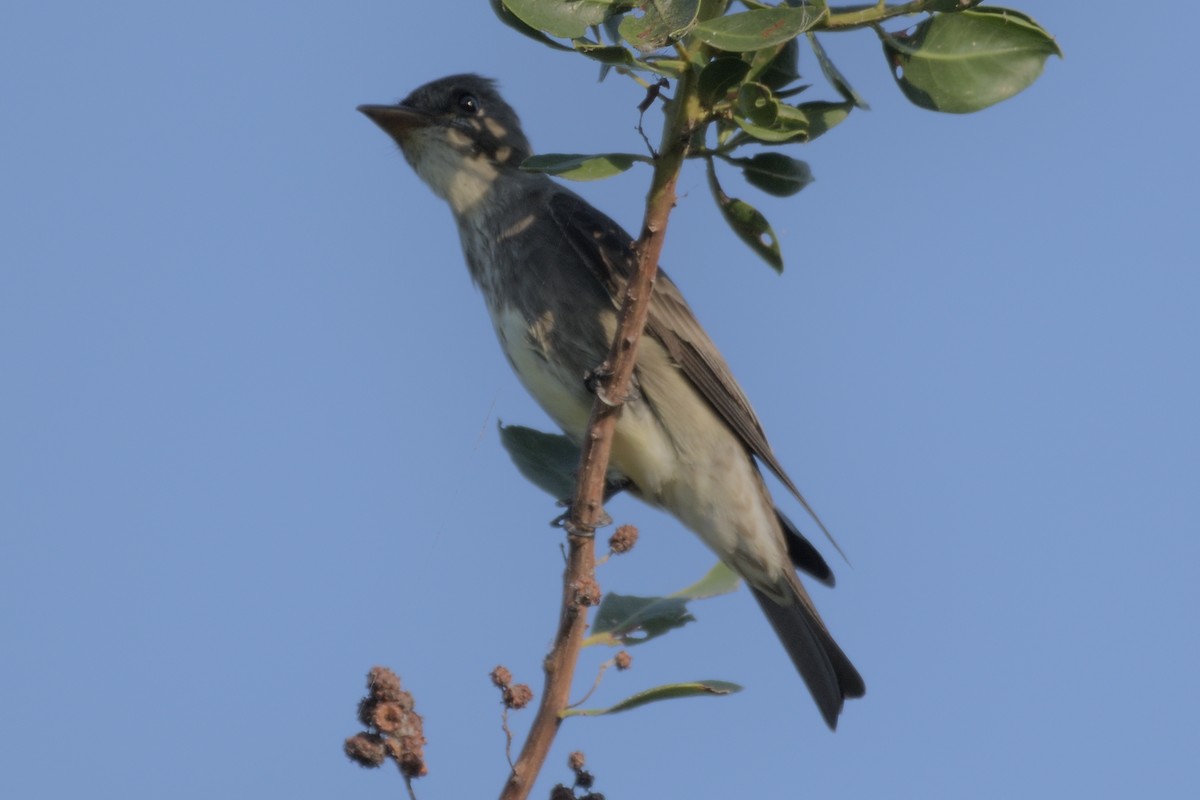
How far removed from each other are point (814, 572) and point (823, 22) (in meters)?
2.82

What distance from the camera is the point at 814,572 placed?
5258 millimetres

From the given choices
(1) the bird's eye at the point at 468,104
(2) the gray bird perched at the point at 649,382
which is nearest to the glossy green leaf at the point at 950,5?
(2) the gray bird perched at the point at 649,382

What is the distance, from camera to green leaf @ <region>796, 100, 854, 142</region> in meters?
3.13

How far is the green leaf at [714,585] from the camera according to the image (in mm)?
Answer: 3707

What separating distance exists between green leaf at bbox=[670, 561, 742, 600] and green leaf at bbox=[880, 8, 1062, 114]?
4.59ft

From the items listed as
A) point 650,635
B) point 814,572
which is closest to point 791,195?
point 650,635

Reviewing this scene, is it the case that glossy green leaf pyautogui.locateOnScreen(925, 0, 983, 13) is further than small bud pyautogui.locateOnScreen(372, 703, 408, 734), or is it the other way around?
glossy green leaf pyautogui.locateOnScreen(925, 0, 983, 13)

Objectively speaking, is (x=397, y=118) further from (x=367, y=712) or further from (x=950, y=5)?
(x=367, y=712)

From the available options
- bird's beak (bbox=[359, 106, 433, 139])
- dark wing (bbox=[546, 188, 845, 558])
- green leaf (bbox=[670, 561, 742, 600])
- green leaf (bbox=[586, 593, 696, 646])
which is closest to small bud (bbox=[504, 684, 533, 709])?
green leaf (bbox=[586, 593, 696, 646])

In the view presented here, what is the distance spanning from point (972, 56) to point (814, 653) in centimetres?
278

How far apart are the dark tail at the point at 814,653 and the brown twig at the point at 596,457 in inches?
80.4

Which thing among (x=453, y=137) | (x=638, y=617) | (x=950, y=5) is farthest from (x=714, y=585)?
(x=453, y=137)

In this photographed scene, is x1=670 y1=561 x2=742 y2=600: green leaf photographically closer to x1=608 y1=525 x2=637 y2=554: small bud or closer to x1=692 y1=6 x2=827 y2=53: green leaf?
x1=608 y1=525 x2=637 y2=554: small bud

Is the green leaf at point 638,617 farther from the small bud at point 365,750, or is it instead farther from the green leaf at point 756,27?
the green leaf at point 756,27
